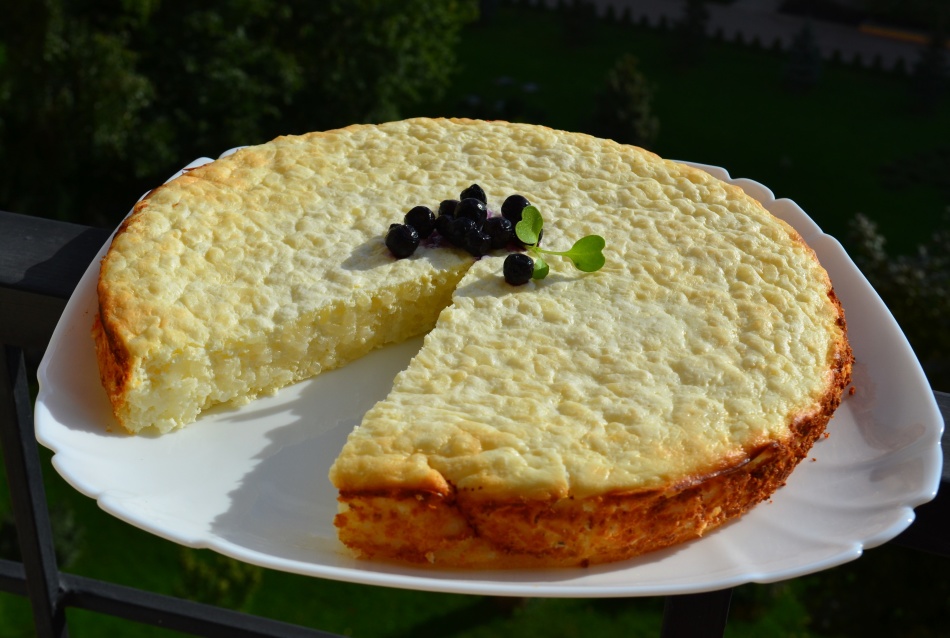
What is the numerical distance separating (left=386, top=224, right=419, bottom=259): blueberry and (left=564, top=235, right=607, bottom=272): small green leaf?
33 cm

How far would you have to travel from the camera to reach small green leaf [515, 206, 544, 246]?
2199 mm

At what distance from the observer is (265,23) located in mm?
13047

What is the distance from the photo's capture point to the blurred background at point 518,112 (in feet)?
27.8

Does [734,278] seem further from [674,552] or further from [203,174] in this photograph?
[203,174]

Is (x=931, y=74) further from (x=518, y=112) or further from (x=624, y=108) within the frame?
(x=518, y=112)

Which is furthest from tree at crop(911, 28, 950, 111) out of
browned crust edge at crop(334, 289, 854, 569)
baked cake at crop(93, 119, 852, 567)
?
browned crust edge at crop(334, 289, 854, 569)

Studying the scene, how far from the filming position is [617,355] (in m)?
1.91

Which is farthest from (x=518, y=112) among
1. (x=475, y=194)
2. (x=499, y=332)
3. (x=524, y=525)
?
(x=524, y=525)

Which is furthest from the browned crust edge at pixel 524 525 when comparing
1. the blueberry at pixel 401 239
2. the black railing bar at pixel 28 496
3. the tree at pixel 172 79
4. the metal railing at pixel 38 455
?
the tree at pixel 172 79

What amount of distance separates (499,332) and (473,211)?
0.36 meters

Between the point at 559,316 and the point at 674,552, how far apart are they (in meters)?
0.56

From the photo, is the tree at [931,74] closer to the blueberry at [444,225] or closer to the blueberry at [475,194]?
the blueberry at [475,194]

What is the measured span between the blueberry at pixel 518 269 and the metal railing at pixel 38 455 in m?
0.79

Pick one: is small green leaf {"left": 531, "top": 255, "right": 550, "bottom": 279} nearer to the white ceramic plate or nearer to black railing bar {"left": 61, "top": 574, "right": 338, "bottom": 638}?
the white ceramic plate
